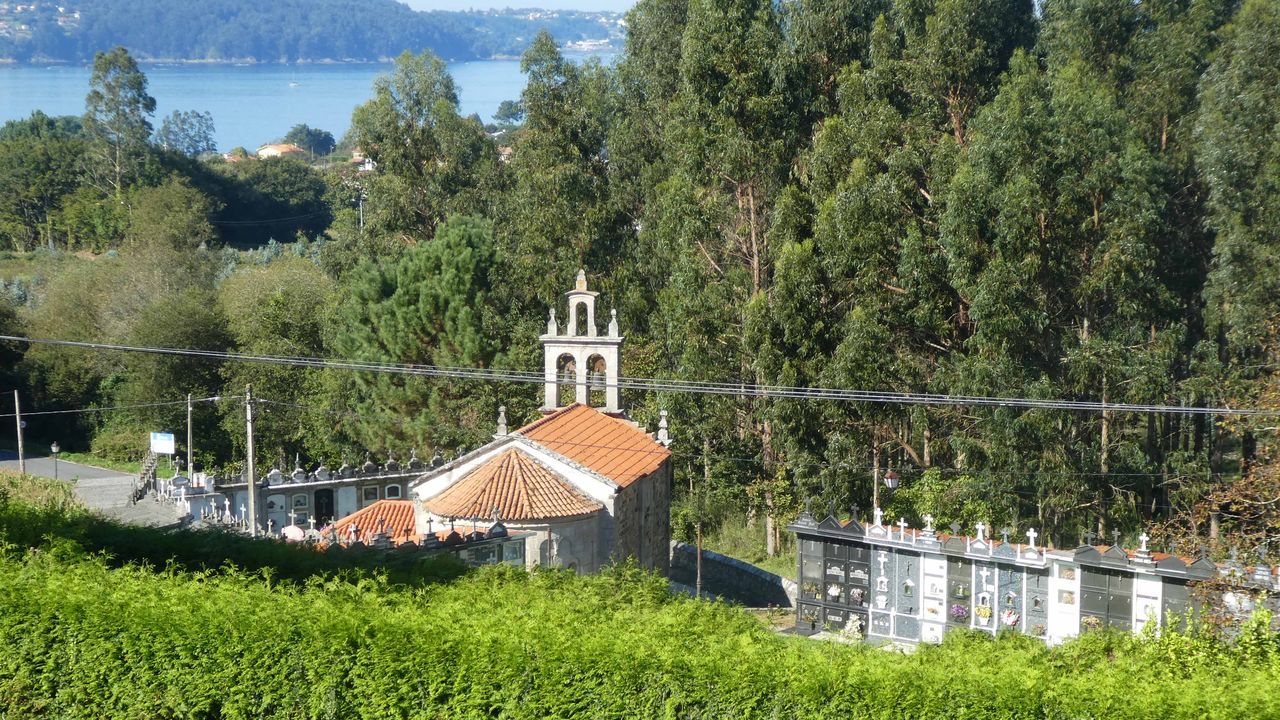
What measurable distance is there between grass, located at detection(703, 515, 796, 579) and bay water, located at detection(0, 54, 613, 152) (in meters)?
62.6

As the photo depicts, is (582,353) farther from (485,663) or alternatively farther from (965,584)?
(485,663)

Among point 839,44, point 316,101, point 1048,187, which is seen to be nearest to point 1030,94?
point 1048,187

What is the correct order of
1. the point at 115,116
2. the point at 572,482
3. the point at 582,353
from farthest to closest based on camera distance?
the point at 115,116 < the point at 582,353 < the point at 572,482

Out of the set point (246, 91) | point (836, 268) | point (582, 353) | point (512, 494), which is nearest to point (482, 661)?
point (512, 494)

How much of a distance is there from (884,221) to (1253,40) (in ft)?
30.3

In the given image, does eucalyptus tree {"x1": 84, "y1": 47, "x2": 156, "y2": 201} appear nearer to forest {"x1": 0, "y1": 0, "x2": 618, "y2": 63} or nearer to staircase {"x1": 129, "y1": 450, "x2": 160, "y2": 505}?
staircase {"x1": 129, "y1": 450, "x2": 160, "y2": 505}

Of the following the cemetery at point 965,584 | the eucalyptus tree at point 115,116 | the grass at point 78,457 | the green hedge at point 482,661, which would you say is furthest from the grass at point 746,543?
the eucalyptus tree at point 115,116

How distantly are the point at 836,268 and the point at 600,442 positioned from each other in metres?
8.29

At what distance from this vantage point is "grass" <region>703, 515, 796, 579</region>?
1390 inches

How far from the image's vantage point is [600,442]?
27609mm

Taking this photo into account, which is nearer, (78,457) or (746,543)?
(746,543)

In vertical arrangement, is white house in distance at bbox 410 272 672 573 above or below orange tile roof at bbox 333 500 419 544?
above

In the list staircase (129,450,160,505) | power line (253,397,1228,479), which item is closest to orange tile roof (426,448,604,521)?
power line (253,397,1228,479)

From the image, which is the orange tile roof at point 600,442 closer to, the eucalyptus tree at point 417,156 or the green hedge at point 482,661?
the green hedge at point 482,661
